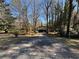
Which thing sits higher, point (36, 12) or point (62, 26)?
point (36, 12)

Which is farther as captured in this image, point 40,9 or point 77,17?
point 40,9

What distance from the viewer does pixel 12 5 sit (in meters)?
40.3

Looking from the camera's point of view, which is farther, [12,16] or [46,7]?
[46,7]

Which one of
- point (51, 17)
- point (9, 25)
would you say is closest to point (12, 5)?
point (9, 25)

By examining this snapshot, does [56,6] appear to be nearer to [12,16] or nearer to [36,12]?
[36,12]

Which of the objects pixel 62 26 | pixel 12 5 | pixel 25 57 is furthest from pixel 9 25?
pixel 25 57

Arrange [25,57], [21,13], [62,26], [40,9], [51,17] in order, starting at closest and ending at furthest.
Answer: [25,57]
[21,13]
[62,26]
[40,9]
[51,17]

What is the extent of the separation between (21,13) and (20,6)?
161cm

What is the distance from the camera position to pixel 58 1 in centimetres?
4709

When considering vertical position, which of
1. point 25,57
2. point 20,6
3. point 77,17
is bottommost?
point 25,57

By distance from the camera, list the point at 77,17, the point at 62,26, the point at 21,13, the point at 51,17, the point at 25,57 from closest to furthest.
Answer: the point at 25,57
the point at 77,17
the point at 21,13
the point at 62,26
the point at 51,17

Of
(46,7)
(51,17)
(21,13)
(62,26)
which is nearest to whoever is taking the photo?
(21,13)

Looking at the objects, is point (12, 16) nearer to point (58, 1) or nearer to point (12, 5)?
point (12, 5)

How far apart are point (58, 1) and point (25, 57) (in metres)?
39.6
